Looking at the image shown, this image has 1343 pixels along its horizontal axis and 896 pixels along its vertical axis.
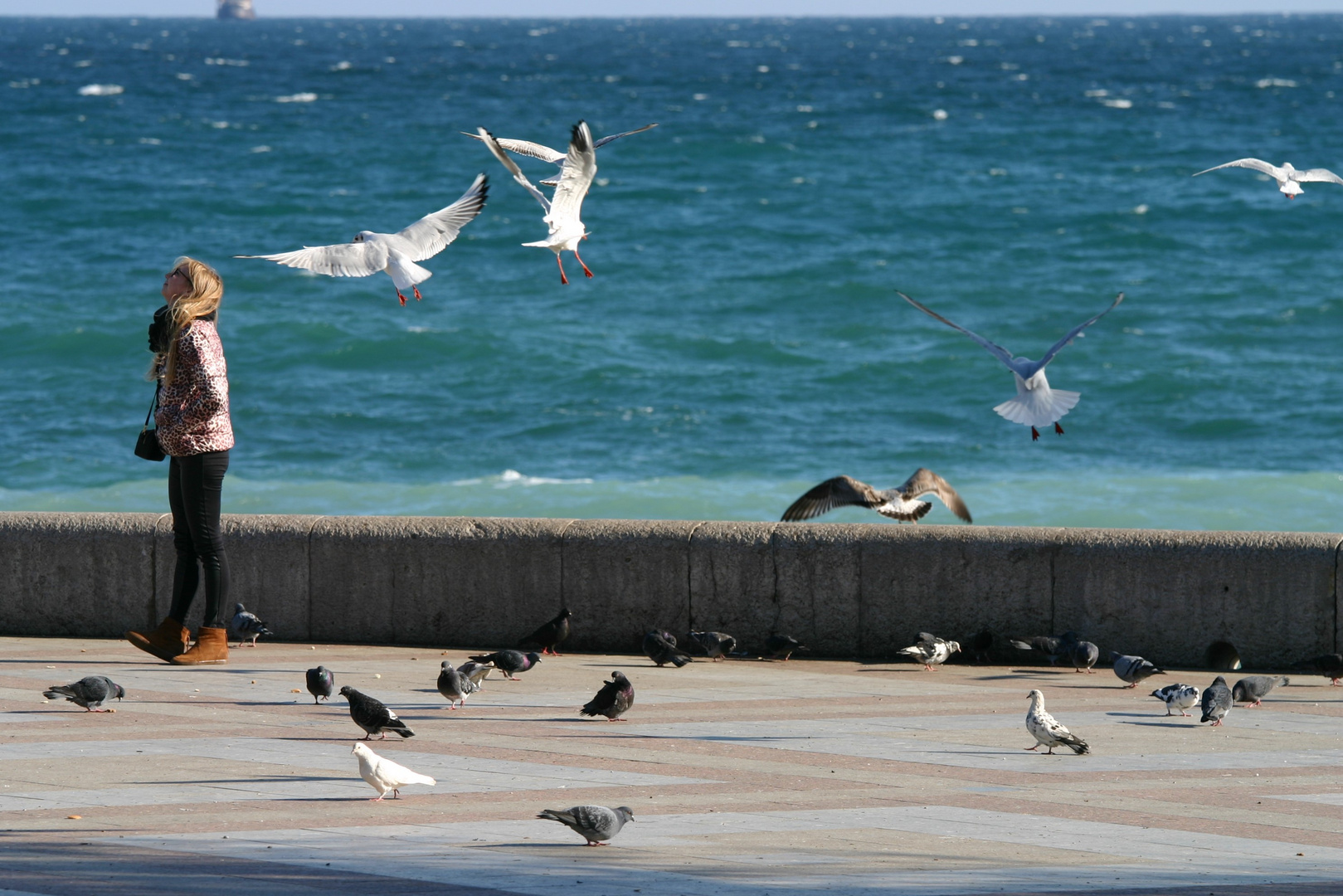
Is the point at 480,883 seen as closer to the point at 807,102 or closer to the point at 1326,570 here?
the point at 1326,570

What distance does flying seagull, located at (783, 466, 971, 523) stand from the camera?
36.1 ft

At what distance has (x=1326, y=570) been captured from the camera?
921cm

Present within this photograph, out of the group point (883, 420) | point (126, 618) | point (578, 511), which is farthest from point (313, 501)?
Answer: point (126, 618)

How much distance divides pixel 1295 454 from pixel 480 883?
2280 cm

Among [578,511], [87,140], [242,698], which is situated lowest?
[578,511]

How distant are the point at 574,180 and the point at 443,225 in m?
0.99

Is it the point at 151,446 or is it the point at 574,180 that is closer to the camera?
the point at 574,180

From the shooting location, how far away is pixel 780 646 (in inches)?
382

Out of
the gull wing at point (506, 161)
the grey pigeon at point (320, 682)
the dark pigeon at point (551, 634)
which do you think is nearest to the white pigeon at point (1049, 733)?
the gull wing at point (506, 161)

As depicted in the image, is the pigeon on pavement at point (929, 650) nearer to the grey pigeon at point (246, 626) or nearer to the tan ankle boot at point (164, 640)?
the grey pigeon at point (246, 626)

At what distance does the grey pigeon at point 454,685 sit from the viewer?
26.3 ft

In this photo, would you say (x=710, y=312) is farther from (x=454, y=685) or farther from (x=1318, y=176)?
(x=454, y=685)

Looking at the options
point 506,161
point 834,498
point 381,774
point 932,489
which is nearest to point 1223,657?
point 932,489

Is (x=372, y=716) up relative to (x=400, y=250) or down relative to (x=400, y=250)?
down
